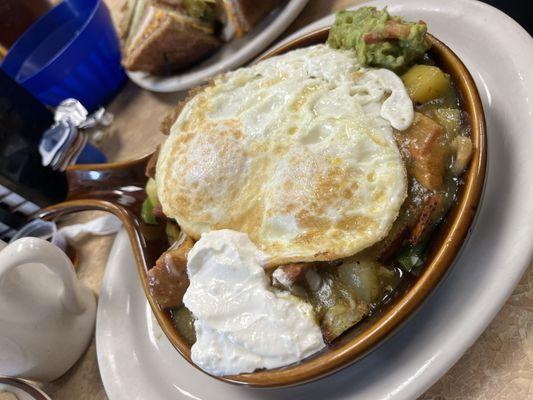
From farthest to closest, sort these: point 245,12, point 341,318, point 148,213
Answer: point 245,12
point 148,213
point 341,318

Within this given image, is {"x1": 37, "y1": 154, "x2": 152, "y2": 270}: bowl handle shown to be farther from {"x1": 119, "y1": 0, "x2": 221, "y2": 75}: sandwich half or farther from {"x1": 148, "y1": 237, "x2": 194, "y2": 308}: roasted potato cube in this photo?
{"x1": 119, "y1": 0, "x2": 221, "y2": 75}: sandwich half

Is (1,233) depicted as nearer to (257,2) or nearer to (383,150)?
(257,2)

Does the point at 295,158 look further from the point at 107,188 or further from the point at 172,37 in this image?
the point at 172,37

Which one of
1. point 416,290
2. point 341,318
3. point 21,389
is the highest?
point 416,290

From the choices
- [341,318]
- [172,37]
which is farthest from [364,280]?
[172,37]

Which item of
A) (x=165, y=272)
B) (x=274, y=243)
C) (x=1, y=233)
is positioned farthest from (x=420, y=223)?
(x=1, y=233)

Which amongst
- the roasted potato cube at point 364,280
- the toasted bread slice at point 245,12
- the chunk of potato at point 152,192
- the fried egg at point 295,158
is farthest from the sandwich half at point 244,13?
the roasted potato cube at point 364,280
